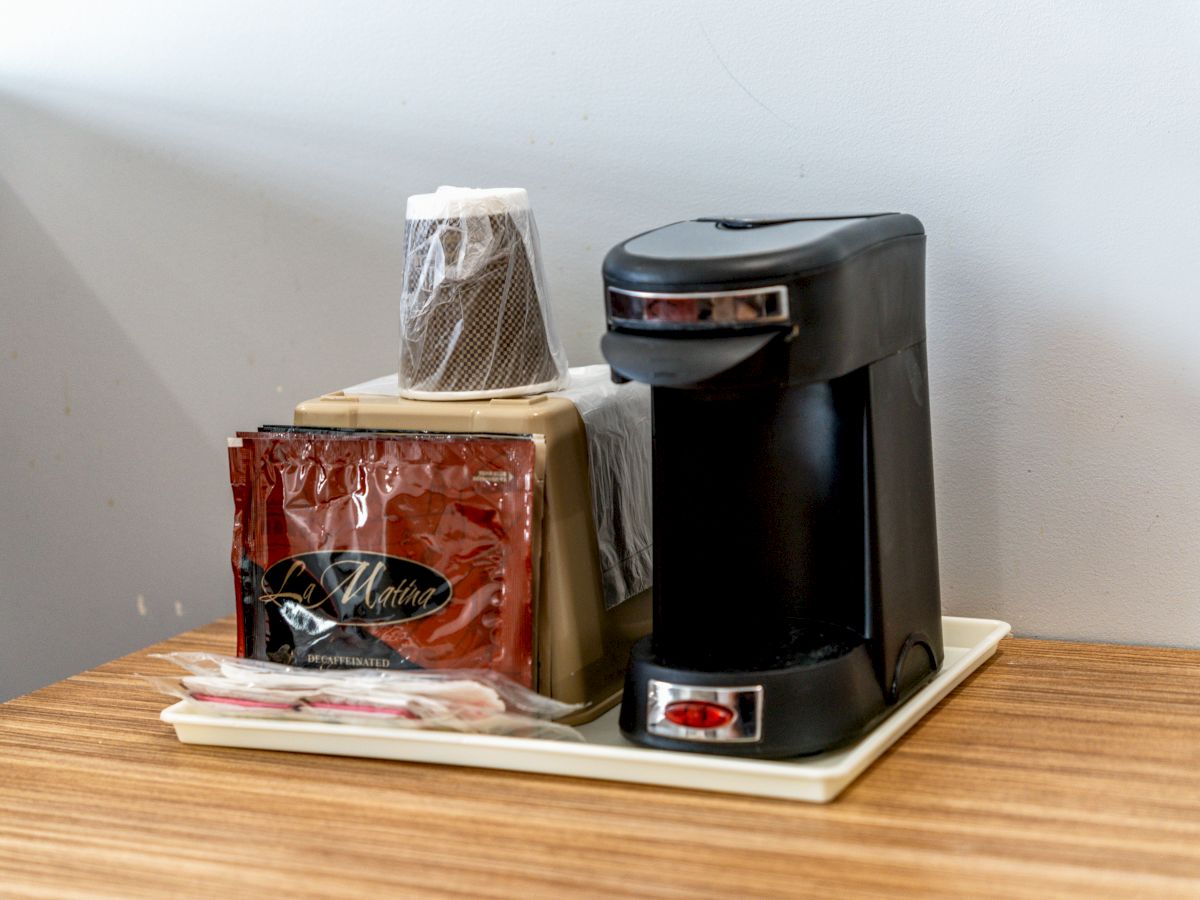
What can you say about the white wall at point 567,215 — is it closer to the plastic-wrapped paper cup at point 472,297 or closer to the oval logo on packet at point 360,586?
the plastic-wrapped paper cup at point 472,297

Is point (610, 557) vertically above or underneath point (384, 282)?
underneath

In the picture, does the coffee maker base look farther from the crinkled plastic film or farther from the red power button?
the crinkled plastic film

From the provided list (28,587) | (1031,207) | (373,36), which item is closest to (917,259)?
(1031,207)

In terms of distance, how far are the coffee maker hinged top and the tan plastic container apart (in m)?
0.05

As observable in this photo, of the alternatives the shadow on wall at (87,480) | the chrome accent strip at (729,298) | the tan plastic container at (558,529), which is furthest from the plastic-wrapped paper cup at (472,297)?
the shadow on wall at (87,480)

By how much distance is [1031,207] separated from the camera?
0.91 metres

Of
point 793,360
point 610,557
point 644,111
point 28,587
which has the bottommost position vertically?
point 28,587

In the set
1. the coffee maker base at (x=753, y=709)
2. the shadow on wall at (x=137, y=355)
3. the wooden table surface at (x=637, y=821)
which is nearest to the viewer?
the wooden table surface at (x=637, y=821)

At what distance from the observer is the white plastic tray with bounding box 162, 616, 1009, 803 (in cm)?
71

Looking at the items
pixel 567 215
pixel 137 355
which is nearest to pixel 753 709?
pixel 567 215

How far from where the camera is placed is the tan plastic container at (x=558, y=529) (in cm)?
81

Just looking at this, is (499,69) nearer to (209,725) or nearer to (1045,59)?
(1045,59)

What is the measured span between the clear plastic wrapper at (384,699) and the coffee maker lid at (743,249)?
0.25 metres

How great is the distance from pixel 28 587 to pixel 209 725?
61 cm
